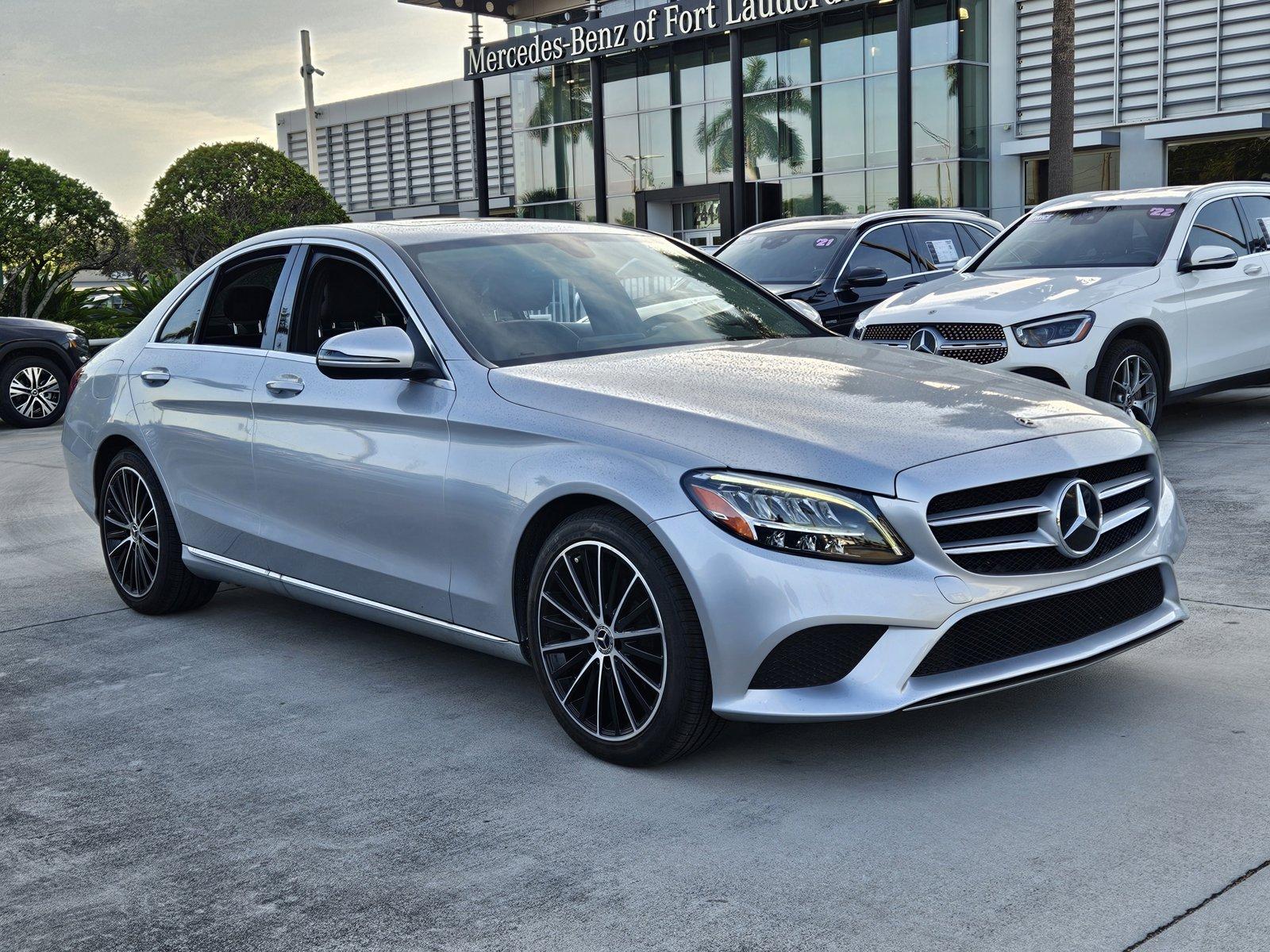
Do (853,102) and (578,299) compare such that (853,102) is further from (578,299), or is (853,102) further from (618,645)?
(618,645)

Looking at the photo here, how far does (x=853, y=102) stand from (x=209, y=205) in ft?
46.0

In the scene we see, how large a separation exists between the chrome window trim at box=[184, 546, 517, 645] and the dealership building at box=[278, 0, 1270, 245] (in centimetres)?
1494

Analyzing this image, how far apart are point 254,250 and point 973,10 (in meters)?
27.8

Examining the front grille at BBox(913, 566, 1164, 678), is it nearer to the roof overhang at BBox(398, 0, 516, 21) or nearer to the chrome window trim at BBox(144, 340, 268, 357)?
the chrome window trim at BBox(144, 340, 268, 357)

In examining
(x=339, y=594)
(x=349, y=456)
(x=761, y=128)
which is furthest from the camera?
(x=761, y=128)

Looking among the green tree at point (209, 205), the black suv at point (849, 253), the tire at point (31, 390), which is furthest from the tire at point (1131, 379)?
the green tree at point (209, 205)

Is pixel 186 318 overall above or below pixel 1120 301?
above

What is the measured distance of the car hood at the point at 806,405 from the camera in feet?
12.6

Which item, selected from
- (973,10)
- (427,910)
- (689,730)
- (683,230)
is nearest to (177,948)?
(427,910)

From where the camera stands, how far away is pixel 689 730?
397 cm

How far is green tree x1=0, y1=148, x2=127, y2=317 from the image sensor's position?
21.0m

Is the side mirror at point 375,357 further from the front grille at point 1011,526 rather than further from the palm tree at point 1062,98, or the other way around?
the palm tree at point 1062,98

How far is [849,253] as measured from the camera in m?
12.7

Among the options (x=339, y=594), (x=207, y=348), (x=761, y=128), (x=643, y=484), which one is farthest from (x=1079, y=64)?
(x=643, y=484)
